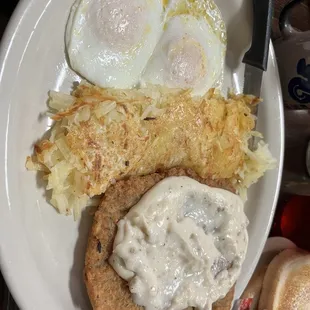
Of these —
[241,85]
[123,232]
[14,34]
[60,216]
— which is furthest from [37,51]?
[241,85]

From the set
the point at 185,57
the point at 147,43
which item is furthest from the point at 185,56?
the point at 147,43

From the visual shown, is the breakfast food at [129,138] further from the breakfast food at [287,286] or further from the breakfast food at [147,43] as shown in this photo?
the breakfast food at [287,286]

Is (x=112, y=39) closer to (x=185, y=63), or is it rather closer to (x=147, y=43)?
(x=147, y=43)

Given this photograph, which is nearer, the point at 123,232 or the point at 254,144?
the point at 123,232

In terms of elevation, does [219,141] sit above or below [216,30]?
below

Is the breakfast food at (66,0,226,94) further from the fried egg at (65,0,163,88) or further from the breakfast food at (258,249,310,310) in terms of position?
the breakfast food at (258,249,310,310)

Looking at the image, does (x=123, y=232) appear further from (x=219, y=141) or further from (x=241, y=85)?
(x=241, y=85)

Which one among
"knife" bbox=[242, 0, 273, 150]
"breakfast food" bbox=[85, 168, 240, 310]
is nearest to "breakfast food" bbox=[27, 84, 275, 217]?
"breakfast food" bbox=[85, 168, 240, 310]
